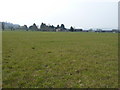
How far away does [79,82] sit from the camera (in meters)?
6.00

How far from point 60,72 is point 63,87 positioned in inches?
69.8

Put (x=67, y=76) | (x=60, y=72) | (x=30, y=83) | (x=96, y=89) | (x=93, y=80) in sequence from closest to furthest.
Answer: (x=96, y=89), (x=30, y=83), (x=93, y=80), (x=67, y=76), (x=60, y=72)

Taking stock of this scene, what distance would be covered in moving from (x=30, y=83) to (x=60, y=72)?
181cm

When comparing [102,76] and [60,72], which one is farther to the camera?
[60,72]

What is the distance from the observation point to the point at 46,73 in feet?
23.2

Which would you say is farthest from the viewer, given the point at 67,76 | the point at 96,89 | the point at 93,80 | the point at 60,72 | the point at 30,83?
the point at 60,72

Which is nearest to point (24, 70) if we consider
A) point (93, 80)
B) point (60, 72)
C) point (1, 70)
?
point (1, 70)

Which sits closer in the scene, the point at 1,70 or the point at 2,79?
the point at 2,79

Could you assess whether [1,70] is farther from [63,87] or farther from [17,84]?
[63,87]

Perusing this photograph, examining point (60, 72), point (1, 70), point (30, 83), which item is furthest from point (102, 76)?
point (1, 70)

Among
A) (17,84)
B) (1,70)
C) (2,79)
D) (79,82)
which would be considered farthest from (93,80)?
(1,70)

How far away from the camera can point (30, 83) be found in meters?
5.82

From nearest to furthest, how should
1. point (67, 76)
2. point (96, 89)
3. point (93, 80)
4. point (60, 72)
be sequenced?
point (96, 89) < point (93, 80) < point (67, 76) < point (60, 72)

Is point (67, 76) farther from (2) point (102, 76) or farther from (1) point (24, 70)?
(1) point (24, 70)
